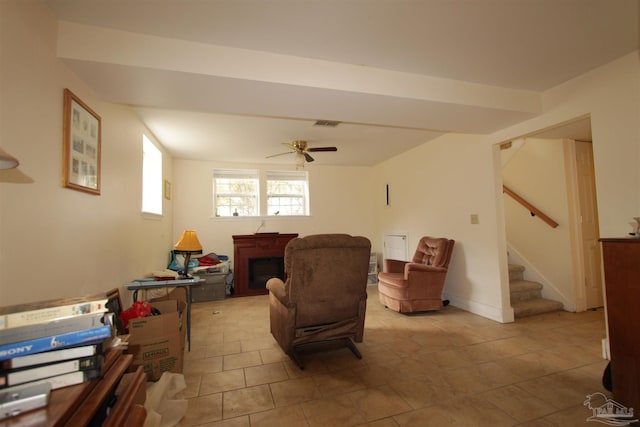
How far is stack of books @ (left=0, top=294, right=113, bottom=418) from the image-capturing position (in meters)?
0.80

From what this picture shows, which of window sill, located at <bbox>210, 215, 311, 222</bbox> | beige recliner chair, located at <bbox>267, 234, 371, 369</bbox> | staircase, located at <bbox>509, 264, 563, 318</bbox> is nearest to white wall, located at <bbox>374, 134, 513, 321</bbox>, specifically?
staircase, located at <bbox>509, 264, 563, 318</bbox>

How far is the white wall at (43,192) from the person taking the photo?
1.41m

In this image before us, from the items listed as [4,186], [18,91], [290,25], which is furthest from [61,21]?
[290,25]

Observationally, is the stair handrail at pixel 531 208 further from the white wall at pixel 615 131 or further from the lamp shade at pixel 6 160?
the lamp shade at pixel 6 160

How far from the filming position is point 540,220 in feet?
13.8

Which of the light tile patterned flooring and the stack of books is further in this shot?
the light tile patterned flooring

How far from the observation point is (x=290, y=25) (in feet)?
6.28

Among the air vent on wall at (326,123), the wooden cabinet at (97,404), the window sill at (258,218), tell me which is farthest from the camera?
the window sill at (258,218)

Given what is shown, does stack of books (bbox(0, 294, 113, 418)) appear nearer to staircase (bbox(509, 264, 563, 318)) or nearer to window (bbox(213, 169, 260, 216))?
staircase (bbox(509, 264, 563, 318))

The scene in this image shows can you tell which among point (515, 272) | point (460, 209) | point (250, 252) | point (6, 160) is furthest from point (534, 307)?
point (6, 160)

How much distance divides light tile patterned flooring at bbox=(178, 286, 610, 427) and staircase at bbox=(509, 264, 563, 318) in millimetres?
231

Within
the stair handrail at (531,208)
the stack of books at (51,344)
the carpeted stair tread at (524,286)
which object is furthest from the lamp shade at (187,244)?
the stair handrail at (531,208)

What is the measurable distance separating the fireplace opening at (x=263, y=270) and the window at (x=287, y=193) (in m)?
1.03

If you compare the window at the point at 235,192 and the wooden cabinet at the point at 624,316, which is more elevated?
the window at the point at 235,192
